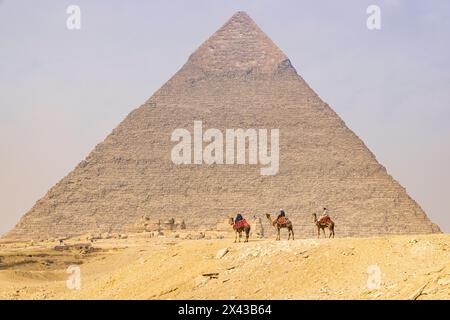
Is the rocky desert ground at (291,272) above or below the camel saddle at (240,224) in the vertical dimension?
below

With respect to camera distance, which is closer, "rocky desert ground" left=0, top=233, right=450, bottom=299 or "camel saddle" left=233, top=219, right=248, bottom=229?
"rocky desert ground" left=0, top=233, right=450, bottom=299

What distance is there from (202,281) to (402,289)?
4698mm

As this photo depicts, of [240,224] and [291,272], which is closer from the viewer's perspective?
[291,272]

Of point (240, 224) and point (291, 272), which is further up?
point (240, 224)

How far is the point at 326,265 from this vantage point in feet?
73.1

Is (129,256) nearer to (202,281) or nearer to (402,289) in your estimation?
(202,281)

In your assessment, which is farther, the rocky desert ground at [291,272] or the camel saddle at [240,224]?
the camel saddle at [240,224]

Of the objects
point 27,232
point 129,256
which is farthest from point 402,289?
point 27,232

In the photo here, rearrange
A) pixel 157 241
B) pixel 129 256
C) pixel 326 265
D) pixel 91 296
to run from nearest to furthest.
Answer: pixel 326 265 < pixel 91 296 < pixel 129 256 < pixel 157 241

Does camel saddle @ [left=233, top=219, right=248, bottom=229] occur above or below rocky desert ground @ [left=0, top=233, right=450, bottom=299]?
above
